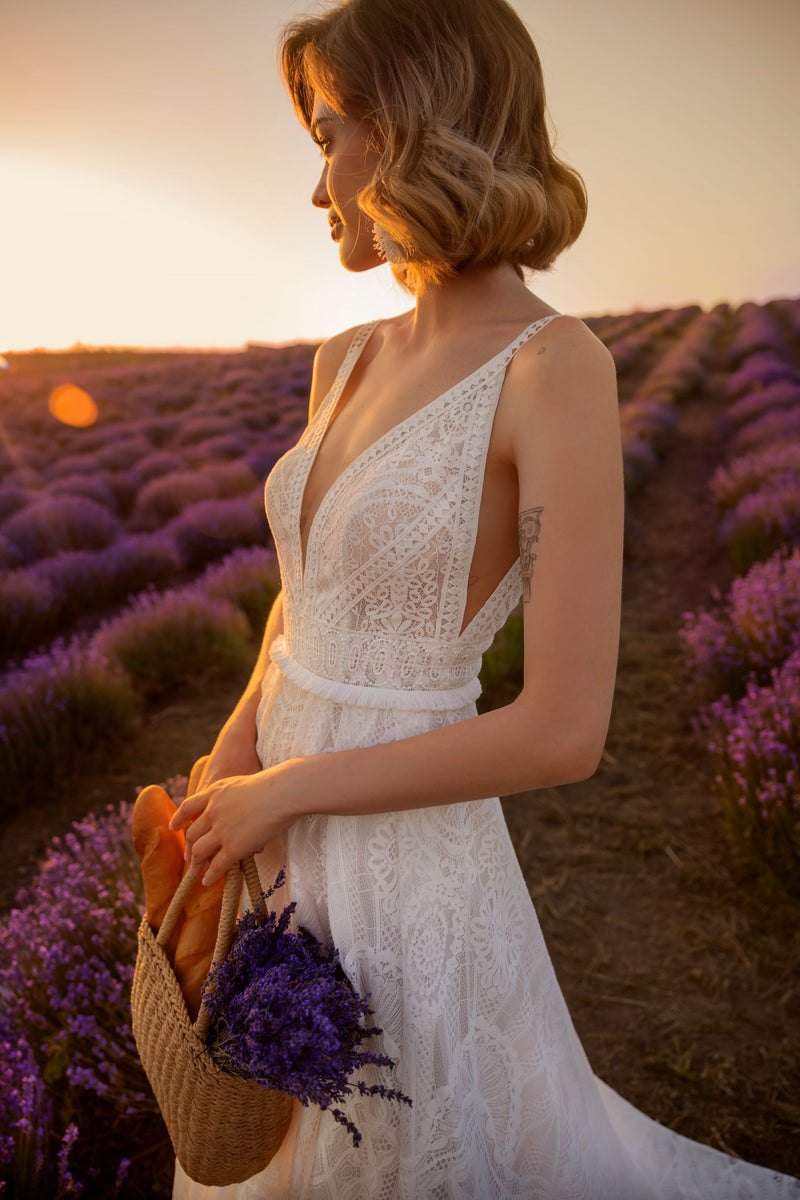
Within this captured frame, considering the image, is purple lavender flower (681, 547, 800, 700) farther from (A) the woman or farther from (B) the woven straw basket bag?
(B) the woven straw basket bag

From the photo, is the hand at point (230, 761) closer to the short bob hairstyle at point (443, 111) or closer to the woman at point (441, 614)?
the woman at point (441, 614)

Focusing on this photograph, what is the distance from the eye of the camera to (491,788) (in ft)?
3.63

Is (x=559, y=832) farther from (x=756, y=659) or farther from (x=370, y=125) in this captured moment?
(x=370, y=125)

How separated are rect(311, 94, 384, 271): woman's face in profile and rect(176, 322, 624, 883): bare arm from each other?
19.1 inches

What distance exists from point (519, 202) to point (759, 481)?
7.09 metres

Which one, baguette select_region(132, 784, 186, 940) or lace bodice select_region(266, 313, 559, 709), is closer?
lace bodice select_region(266, 313, 559, 709)

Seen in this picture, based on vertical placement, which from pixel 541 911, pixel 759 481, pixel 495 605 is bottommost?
pixel 541 911

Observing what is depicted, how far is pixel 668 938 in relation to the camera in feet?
10.0

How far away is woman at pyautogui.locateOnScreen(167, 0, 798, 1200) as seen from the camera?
106cm

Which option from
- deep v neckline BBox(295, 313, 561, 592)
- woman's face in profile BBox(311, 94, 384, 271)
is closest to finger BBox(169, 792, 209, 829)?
deep v neckline BBox(295, 313, 561, 592)

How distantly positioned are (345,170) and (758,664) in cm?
378

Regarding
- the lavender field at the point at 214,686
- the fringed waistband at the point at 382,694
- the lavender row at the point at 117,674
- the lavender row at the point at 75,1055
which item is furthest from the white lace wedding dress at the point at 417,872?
the lavender row at the point at 117,674

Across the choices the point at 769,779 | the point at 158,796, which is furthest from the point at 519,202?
the point at 769,779

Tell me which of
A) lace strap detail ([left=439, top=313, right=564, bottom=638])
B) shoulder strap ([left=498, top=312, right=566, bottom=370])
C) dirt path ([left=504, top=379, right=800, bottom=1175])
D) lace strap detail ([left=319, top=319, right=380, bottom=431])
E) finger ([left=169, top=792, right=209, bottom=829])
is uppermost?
lace strap detail ([left=319, top=319, right=380, bottom=431])
